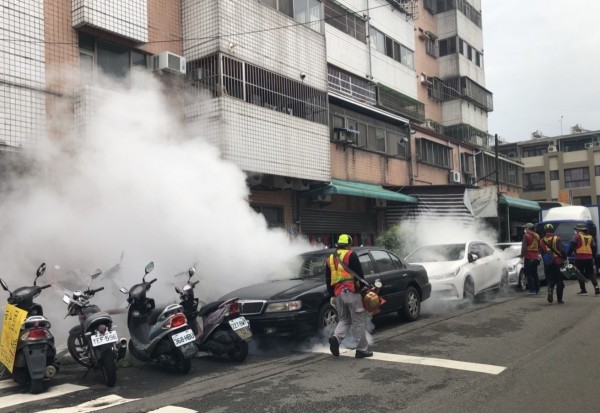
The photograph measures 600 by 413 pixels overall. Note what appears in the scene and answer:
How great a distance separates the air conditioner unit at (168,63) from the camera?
1170 centimetres

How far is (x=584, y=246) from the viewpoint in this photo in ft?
39.7

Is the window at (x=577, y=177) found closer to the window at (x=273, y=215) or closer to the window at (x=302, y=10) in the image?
the window at (x=302, y=10)

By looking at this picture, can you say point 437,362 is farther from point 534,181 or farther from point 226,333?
point 534,181

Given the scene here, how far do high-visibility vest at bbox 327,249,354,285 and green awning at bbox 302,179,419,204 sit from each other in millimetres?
8184

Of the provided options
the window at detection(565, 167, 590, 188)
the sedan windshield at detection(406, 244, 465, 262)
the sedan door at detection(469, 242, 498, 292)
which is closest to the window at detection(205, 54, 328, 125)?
the sedan windshield at detection(406, 244, 465, 262)

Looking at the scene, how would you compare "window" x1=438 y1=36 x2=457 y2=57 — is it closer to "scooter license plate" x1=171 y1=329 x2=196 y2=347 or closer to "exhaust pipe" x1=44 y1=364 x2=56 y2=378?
"scooter license plate" x1=171 y1=329 x2=196 y2=347

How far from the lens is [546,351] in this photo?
6.71 metres

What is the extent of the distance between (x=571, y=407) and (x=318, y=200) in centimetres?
1199

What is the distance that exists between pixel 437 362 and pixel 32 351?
15.2 feet

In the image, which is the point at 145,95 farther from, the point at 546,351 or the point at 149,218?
the point at 546,351

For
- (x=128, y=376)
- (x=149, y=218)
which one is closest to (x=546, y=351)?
(x=128, y=376)

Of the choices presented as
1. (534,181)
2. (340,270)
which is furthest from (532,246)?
(534,181)

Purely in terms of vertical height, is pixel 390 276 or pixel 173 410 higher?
pixel 390 276

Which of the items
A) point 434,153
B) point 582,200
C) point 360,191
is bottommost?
point 360,191
